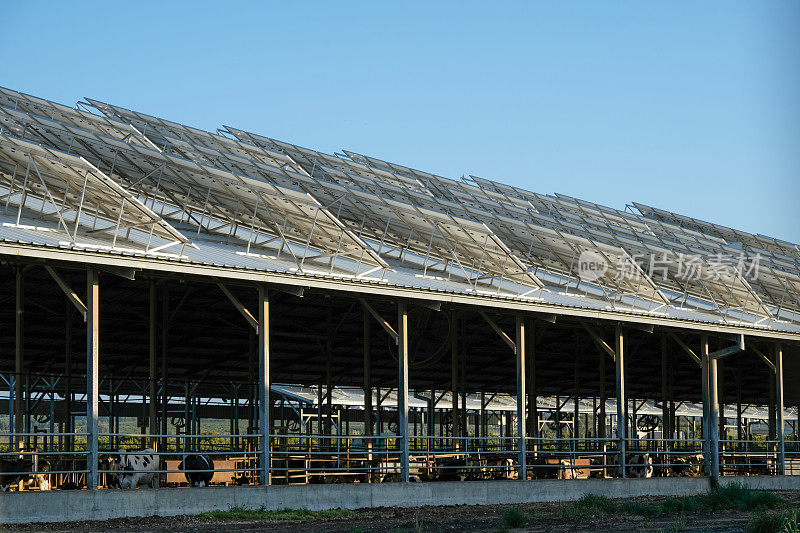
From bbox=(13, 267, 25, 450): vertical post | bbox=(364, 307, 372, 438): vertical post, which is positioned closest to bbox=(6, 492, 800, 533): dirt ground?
bbox=(13, 267, 25, 450): vertical post

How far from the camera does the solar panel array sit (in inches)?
1005

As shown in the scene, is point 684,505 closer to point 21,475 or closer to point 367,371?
point 367,371

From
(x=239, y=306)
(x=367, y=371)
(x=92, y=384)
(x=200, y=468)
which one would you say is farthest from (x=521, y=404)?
(x=92, y=384)

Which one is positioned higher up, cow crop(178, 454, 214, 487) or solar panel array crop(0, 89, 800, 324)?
solar panel array crop(0, 89, 800, 324)

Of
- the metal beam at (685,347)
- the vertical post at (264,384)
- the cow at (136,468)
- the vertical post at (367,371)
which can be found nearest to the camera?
the vertical post at (264,384)

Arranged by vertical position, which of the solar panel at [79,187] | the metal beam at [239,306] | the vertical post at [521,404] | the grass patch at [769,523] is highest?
the solar panel at [79,187]

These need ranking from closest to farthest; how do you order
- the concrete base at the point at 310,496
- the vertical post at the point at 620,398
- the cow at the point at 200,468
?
the concrete base at the point at 310,496, the cow at the point at 200,468, the vertical post at the point at 620,398

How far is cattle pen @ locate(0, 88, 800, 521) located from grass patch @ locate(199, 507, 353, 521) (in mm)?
561

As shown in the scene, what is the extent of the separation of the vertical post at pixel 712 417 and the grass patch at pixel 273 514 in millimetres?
14537

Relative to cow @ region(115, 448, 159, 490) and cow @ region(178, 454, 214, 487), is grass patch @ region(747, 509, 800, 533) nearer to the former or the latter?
cow @ region(115, 448, 159, 490)

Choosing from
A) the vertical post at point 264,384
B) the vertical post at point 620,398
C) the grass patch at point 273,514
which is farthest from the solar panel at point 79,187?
the vertical post at point 620,398

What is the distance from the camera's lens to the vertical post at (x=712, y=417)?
3219 cm

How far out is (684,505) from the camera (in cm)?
2381

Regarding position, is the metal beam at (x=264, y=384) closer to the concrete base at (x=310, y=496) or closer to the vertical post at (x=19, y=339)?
the concrete base at (x=310, y=496)
